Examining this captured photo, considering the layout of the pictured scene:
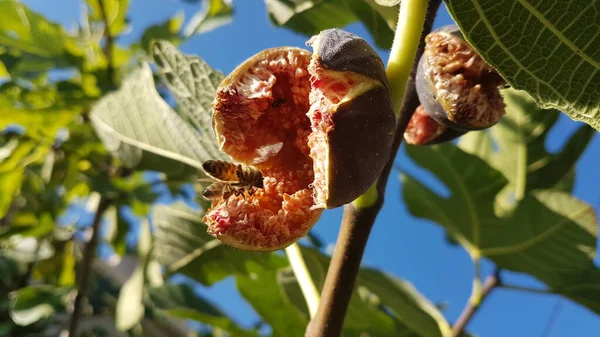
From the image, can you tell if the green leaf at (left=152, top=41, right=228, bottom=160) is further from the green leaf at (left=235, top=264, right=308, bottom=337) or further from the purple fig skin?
the green leaf at (left=235, top=264, right=308, bottom=337)

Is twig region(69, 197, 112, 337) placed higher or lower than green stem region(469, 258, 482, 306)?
lower

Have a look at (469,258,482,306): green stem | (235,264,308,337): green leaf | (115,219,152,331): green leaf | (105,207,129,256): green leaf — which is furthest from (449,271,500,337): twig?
(105,207,129,256): green leaf

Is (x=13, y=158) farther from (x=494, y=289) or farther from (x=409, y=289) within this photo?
(x=494, y=289)

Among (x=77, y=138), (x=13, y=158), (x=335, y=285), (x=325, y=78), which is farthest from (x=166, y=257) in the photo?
(x=325, y=78)

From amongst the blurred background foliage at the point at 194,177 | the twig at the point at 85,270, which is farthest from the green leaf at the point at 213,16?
the twig at the point at 85,270

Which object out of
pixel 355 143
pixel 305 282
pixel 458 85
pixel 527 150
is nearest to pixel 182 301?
pixel 305 282

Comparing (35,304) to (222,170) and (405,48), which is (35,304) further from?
(405,48)
